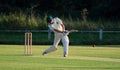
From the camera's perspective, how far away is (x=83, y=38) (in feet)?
128

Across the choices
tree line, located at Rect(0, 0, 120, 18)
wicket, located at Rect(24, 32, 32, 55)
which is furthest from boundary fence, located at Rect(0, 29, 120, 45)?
tree line, located at Rect(0, 0, 120, 18)

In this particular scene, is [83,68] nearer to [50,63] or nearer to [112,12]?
[50,63]

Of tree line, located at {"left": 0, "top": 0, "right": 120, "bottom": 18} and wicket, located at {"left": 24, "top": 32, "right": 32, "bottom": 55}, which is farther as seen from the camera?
tree line, located at {"left": 0, "top": 0, "right": 120, "bottom": 18}

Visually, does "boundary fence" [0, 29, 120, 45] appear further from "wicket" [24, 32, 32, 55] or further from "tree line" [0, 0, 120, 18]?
"tree line" [0, 0, 120, 18]

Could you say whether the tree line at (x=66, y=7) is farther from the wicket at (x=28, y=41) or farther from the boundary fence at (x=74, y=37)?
the wicket at (x=28, y=41)

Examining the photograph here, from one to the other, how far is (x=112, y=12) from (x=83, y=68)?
135 ft

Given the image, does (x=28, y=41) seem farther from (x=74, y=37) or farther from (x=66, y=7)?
(x=66, y=7)

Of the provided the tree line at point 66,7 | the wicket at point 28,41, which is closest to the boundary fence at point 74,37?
the wicket at point 28,41

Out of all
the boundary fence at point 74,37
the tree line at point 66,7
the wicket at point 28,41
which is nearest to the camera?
the wicket at point 28,41

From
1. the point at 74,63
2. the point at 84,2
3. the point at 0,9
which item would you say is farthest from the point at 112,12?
the point at 74,63

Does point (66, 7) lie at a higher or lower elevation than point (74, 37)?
higher


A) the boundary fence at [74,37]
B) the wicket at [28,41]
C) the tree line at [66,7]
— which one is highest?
the tree line at [66,7]

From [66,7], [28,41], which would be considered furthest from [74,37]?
[66,7]

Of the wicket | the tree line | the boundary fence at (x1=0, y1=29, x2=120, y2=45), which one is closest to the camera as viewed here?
the wicket
